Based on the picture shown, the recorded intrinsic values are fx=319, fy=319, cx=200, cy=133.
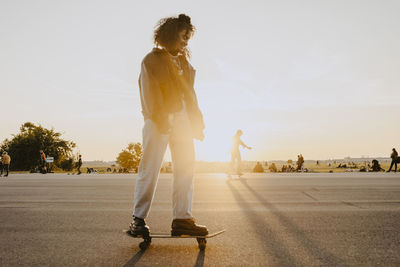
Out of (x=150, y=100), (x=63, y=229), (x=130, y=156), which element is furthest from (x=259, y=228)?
(x=130, y=156)

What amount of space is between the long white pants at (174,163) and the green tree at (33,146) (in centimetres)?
6364

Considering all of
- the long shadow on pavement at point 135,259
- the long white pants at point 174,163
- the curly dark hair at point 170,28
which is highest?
the curly dark hair at point 170,28

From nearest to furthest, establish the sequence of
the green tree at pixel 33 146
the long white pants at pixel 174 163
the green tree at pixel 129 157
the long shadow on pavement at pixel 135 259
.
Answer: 1. the long shadow on pavement at pixel 135 259
2. the long white pants at pixel 174 163
3. the green tree at pixel 33 146
4. the green tree at pixel 129 157

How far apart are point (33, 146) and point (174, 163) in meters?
66.9

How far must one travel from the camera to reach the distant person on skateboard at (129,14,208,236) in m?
2.93

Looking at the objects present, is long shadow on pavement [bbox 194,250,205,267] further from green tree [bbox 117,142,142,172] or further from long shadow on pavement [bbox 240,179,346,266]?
green tree [bbox 117,142,142,172]

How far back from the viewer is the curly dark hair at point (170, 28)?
10.3ft

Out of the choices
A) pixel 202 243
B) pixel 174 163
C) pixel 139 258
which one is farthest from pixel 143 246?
pixel 174 163

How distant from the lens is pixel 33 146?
203ft

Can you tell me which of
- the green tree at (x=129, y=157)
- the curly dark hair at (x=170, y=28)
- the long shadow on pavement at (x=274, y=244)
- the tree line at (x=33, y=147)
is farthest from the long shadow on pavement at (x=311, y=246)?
the green tree at (x=129, y=157)

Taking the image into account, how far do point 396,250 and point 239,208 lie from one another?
109 inches

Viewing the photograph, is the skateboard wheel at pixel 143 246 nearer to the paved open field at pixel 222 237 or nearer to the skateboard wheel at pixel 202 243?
the paved open field at pixel 222 237

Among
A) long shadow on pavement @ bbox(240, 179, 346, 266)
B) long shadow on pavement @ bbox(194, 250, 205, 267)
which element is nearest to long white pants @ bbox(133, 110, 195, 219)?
long shadow on pavement @ bbox(194, 250, 205, 267)

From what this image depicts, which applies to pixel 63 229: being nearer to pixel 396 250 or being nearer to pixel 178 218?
pixel 178 218
